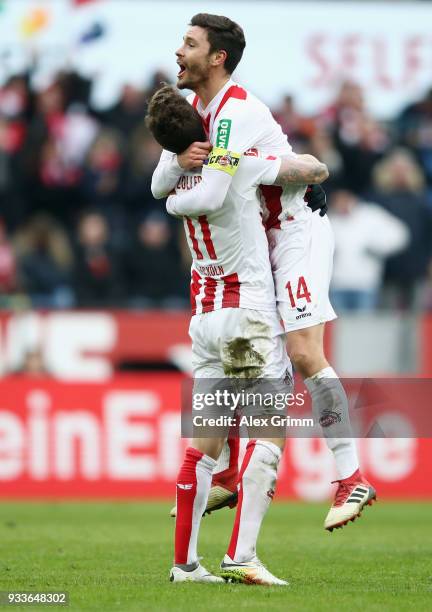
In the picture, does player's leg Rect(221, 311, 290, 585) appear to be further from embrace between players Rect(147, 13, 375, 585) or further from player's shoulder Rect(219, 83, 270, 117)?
player's shoulder Rect(219, 83, 270, 117)

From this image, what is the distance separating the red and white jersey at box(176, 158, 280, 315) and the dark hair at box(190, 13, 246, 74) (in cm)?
59

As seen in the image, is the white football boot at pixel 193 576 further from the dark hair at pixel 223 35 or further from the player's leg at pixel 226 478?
the dark hair at pixel 223 35

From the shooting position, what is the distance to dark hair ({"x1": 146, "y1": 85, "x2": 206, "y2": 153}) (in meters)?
7.38

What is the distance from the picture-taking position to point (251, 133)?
24.4 feet

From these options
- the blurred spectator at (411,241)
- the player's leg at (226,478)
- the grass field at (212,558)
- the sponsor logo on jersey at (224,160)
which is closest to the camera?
the grass field at (212,558)

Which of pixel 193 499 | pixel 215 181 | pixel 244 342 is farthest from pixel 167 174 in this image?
pixel 193 499

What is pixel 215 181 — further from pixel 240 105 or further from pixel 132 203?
pixel 132 203

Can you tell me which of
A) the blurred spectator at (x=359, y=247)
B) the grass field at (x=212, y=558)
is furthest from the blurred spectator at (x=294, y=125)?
the grass field at (x=212, y=558)

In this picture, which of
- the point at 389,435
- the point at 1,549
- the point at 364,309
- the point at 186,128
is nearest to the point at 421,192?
the point at 364,309

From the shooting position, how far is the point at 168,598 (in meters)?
6.86

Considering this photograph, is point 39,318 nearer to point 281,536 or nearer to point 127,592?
point 281,536

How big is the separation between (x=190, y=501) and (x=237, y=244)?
1.41 meters

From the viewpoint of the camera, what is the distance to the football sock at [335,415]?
7.70m

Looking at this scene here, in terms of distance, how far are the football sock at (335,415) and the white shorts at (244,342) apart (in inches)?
8.1
